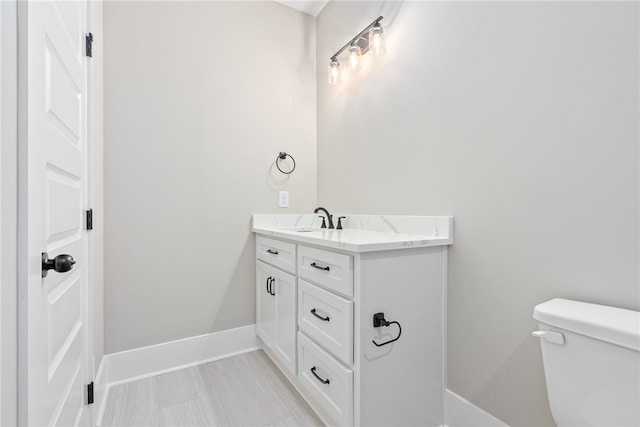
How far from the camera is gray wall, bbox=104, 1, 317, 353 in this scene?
1752mm

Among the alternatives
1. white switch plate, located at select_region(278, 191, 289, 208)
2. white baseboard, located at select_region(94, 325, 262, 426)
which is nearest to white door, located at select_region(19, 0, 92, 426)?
white baseboard, located at select_region(94, 325, 262, 426)

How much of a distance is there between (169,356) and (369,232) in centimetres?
149

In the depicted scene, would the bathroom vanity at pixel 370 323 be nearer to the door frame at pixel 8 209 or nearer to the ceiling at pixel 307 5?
the door frame at pixel 8 209

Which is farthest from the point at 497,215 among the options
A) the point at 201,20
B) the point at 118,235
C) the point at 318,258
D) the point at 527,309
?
the point at 201,20

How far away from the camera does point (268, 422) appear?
4.63ft

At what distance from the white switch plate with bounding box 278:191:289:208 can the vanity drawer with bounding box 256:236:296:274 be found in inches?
12.9

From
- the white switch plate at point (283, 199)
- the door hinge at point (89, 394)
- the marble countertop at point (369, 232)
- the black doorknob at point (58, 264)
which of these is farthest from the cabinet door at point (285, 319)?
the black doorknob at point (58, 264)

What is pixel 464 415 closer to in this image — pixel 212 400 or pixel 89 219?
pixel 212 400

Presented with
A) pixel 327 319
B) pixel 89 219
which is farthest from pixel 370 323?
pixel 89 219

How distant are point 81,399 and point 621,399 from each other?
1.78 m

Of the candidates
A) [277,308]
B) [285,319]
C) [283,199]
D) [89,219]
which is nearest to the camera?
[89,219]

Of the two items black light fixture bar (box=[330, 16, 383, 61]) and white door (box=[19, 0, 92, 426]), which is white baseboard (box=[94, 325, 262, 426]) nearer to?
white door (box=[19, 0, 92, 426])

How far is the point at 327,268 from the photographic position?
127 centimetres

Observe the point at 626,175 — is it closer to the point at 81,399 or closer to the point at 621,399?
the point at 621,399
